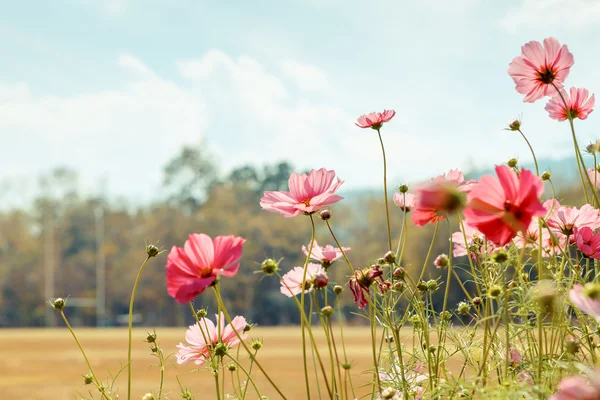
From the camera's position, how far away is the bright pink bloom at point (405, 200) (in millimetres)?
895

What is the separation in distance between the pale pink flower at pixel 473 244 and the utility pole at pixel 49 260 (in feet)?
109

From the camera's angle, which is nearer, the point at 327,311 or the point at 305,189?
the point at 327,311

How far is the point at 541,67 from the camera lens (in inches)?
34.4

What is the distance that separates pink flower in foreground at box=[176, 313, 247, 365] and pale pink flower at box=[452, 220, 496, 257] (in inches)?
12.0

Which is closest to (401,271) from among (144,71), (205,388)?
(205,388)

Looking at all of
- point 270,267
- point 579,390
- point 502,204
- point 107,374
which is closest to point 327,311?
point 270,267

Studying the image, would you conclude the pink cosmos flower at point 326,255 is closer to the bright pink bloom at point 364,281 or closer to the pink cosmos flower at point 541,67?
the bright pink bloom at point 364,281

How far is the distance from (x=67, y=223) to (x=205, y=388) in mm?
29256

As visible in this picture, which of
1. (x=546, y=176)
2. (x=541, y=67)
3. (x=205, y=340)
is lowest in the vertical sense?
(x=205, y=340)

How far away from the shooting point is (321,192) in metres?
0.81

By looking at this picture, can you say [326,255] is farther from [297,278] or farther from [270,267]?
[270,267]

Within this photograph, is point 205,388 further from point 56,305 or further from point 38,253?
point 38,253

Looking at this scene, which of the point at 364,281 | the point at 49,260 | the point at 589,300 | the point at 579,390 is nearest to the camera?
the point at 579,390

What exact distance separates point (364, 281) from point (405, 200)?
0.20 metres
